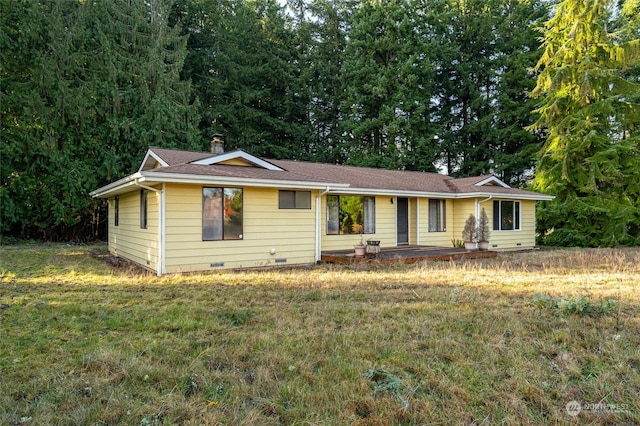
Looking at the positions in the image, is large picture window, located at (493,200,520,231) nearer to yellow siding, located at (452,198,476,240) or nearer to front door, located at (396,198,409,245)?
yellow siding, located at (452,198,476,240)

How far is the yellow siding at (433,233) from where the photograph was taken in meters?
13.2

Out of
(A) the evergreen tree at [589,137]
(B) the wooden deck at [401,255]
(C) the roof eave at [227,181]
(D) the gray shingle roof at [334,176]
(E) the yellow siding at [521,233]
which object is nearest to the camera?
(C) the roof eave at [227,181]

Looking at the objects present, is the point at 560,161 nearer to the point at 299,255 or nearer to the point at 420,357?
the point at 299,255

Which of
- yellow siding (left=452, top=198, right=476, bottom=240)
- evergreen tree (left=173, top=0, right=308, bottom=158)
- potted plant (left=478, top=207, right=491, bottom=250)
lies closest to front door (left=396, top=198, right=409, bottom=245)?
yellow siding (left=452, top=198, right=476, bottom=240)

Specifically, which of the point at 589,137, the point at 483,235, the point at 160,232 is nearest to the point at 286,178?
the point at 160,232

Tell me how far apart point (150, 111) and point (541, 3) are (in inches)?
949

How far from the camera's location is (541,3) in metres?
24.0

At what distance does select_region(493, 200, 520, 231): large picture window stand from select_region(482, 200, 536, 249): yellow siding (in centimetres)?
17

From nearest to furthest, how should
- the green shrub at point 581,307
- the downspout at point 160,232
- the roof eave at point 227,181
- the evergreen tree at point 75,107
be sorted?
the green shrub at point 581,307, the roof eave at point 227,181, the downspout at point 160,232, the evergreen tree at point 75,107

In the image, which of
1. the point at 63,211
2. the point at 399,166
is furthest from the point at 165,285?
the point at 399,166

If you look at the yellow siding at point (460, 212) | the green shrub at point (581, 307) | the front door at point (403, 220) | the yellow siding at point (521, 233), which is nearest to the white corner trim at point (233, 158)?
the front door at point (403, 220)

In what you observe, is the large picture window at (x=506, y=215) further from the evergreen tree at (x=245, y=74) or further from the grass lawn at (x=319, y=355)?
the evergreen tree at (x=245, y=74)

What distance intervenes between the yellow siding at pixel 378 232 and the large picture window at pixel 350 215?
0.13 m

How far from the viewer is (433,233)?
13.5 meters
